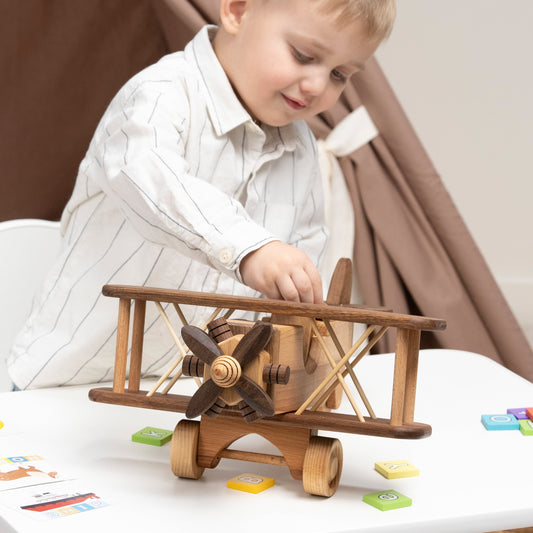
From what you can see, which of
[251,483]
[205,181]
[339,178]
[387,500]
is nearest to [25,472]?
[251,483]

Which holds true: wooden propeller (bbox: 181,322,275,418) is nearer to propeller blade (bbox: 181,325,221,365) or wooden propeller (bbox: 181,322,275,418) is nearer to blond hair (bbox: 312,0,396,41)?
propeller blade (bbox: 181,325,221,365)

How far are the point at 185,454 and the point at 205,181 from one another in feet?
1.19

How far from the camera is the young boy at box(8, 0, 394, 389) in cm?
69

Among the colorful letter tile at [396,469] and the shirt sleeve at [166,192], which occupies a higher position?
the shirt sleeve at [166,192]

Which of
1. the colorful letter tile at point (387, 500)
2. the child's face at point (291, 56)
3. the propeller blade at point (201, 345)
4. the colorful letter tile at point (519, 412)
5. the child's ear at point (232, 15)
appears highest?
the child's ear at point (232, 15)

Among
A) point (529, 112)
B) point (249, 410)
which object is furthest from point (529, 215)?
point (249, 410)

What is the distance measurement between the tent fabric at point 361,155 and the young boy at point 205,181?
0.24 metres

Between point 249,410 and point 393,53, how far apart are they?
4.56 feet

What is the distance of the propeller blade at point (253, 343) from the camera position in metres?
0.52

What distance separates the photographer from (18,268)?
120 cm

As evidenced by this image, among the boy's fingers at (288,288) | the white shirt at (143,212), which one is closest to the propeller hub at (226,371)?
the boy's fingers at (288,288)

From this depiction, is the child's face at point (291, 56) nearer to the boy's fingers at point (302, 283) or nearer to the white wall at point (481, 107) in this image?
the boy's fingers at point (302, 283)

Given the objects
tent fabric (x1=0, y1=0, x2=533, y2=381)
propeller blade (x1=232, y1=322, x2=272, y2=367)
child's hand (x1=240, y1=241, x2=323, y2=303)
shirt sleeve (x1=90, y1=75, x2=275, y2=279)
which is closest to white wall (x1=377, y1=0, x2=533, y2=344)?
tent fabric (x1=0, y1=0, x2=533, y2=381)

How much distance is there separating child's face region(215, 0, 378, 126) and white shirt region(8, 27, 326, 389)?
4 centimetres
